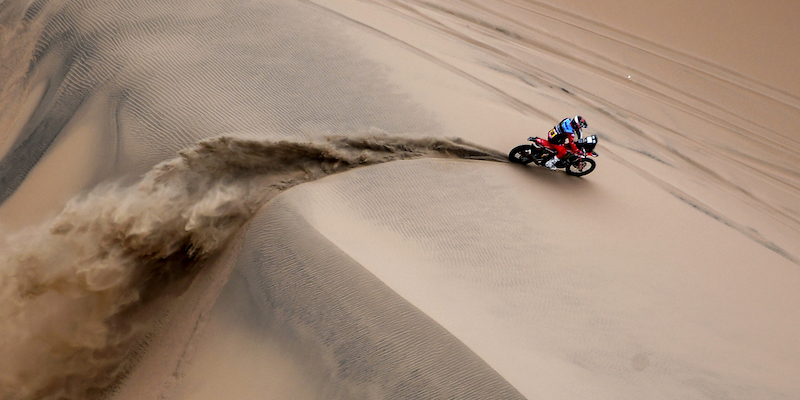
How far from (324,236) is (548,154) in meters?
2.23

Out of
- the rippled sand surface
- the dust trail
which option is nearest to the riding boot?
the rippled sand surface

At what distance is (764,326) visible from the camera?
149 inches

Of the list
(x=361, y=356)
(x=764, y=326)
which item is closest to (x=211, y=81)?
(x=361, y=356)

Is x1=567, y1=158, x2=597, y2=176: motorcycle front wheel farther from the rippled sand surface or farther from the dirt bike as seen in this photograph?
the rippled sand surface

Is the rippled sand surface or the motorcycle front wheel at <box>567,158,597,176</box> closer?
the rippled sand surface

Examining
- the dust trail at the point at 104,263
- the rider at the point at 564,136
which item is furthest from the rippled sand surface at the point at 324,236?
the rider at the point at 564,136

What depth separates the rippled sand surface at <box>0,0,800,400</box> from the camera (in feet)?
8.09

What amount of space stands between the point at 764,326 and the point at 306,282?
3.93 meters

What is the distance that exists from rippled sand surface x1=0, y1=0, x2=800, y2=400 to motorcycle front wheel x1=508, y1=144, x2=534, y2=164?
127mm

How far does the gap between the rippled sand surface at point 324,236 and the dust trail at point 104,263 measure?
0.01 m

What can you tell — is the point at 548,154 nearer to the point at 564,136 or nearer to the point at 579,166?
the point at 564,136

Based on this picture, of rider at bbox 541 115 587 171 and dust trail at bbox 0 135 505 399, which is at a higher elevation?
rider at bbox 541 115 587 171

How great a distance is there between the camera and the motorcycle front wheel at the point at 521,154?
387cm

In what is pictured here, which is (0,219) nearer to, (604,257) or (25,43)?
(25,43)
